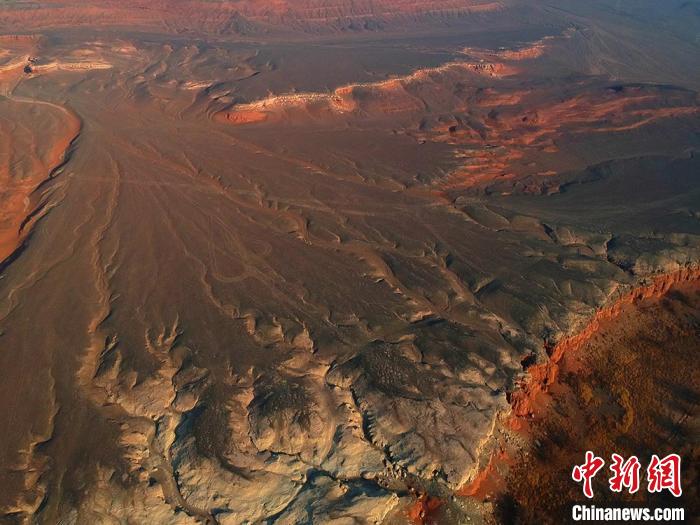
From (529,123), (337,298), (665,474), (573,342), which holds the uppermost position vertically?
(337,298)

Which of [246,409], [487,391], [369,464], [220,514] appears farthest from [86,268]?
[487,391]

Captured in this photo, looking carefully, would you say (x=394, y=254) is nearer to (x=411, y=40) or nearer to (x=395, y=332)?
(x=395, y=332)

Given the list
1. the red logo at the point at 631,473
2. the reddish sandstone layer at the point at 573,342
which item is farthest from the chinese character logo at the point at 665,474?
the reddish sandstone layer at the point at 573,342

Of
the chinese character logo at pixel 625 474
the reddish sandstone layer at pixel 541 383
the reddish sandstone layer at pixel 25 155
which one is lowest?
the chinese character logo at pixel 625 474

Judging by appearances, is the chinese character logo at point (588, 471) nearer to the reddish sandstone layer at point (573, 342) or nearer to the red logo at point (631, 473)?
the red logo at point (631, 473)

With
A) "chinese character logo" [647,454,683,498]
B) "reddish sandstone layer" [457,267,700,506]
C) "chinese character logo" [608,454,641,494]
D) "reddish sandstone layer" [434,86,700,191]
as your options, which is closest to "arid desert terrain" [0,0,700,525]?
"reddish sandstone layer" [457,267,700,506]

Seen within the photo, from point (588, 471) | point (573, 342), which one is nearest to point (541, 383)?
point (573, 342)

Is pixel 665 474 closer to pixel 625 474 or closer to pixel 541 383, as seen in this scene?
pixel 625 474

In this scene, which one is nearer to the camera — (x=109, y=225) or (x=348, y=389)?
(x=348, y=389)
